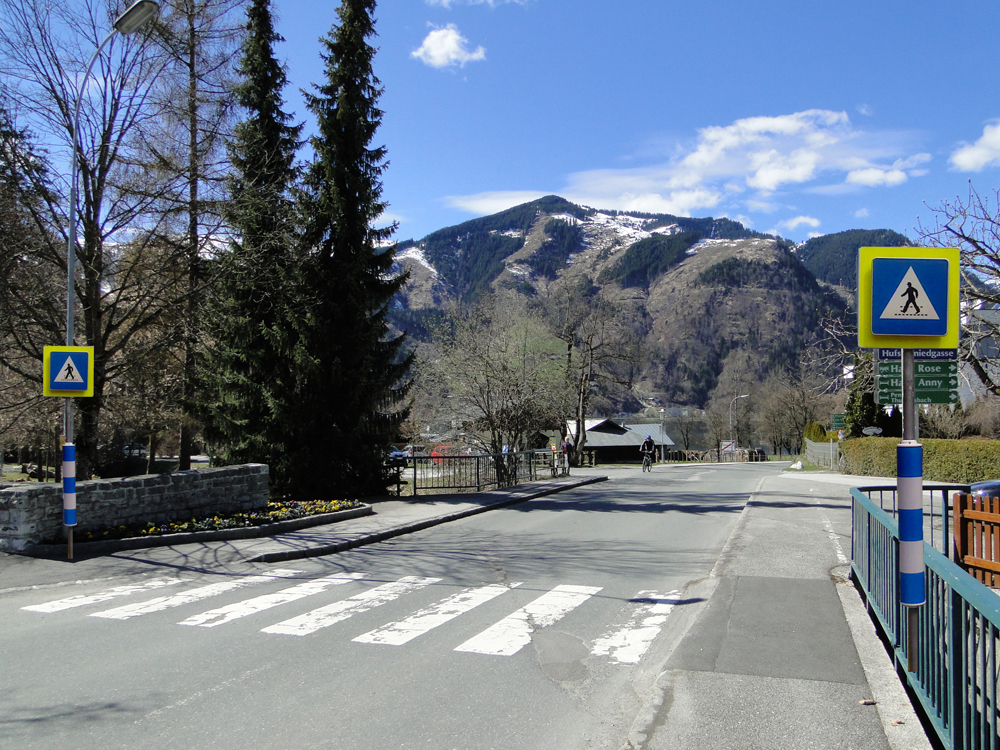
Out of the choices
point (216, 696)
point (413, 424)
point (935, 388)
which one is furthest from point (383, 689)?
point (413, 424)

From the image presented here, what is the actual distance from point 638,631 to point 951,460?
22.2m

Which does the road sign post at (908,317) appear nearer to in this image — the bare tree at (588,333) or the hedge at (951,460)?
the hedge at (951,460)

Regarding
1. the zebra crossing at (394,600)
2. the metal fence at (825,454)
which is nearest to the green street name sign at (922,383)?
the zebra crossing at (394,600)

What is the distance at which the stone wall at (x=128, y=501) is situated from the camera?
33.8 ft

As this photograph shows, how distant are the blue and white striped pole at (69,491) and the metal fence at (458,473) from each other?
10.3 m

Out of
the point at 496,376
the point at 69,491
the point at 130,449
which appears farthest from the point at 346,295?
the point at 130,449

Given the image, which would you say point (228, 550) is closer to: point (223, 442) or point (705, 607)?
point (705, 607)

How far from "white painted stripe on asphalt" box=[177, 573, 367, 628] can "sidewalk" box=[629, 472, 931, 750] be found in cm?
422

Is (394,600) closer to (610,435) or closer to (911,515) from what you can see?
(911,515)

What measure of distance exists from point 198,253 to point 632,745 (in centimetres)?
1682

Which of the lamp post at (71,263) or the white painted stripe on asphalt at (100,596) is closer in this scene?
the white painted stripe on asphalt at (100,596)

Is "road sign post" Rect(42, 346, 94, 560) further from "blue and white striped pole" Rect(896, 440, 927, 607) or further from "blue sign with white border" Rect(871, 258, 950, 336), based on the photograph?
"blue and white striped pole" Rect(896, 440, 927, 607)

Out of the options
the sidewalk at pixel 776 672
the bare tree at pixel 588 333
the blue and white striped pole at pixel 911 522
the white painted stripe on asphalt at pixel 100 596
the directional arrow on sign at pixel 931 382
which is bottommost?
the white painted stripe on asphalt at pixel 100 596

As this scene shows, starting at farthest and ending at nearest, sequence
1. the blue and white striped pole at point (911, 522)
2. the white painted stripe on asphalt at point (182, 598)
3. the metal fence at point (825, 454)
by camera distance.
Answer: the metal fence at point (825, 454) → the white painted stripe on asphalt at point (182, 598) → the blue and white striped pole at point (911, 522)
